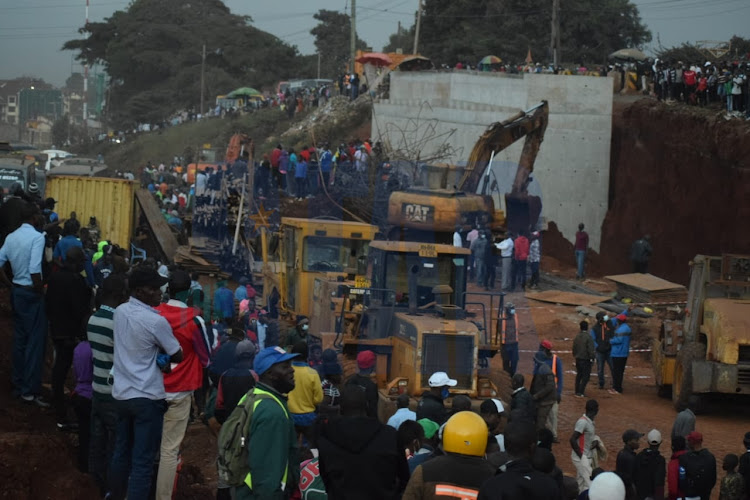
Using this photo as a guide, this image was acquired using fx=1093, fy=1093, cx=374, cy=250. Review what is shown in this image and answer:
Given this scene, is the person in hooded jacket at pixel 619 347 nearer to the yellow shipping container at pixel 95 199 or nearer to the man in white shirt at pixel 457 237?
the man in white shirt at pixel 457 237

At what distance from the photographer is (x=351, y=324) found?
51.9 feet

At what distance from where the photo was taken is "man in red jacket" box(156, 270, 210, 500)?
8164mm

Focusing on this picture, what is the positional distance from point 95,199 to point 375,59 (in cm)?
3607

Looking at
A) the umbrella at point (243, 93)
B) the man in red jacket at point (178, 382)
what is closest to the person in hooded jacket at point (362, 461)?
the man in red jacket at point (178, 382)

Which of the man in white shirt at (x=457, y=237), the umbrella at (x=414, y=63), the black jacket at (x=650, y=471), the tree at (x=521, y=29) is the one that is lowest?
the black jacket at (x=650, y=471)

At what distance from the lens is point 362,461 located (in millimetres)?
6641

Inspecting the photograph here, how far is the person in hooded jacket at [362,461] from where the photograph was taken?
663cm

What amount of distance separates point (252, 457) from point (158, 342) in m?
1.34

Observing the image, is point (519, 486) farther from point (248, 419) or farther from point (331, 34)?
point (331, 34)

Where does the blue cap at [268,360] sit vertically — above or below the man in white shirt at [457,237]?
below

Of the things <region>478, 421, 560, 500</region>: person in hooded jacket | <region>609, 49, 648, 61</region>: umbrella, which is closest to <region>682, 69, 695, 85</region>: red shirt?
<region>609, 49, 648, 61</region>: umbrella

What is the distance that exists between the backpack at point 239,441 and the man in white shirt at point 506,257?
2170cm

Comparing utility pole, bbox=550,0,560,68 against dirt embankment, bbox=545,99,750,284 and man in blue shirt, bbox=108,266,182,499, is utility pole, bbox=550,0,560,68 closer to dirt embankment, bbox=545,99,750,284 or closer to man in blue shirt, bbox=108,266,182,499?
dirt embankment, bbox=545,99,750,284

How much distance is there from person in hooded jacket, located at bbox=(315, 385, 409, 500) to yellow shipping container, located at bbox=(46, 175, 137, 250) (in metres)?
19.4
